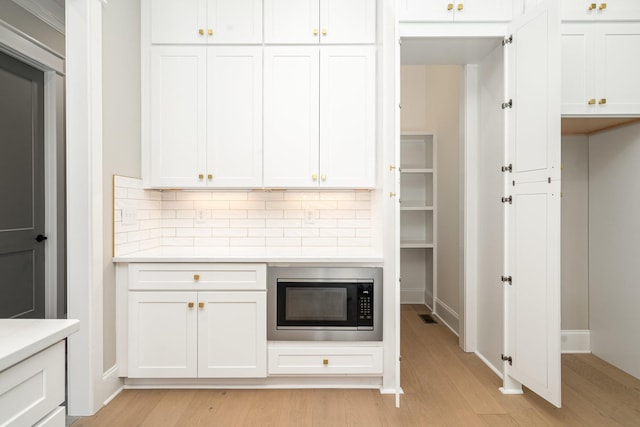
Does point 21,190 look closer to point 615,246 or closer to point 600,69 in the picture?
point 600,69

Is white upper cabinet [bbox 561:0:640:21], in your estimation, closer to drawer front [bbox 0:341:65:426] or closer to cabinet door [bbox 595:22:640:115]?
cabinet door [bbox 595:22:640:115]

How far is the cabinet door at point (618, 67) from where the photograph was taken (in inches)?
101

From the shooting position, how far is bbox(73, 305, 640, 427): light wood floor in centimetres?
216

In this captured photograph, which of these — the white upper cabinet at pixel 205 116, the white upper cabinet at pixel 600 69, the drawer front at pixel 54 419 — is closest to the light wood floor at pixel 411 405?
the drawer front at pixel 54 419

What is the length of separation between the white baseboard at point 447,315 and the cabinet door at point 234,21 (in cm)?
314

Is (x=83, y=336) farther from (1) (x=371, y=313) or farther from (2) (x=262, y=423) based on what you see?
(1) (x=371, y=313)

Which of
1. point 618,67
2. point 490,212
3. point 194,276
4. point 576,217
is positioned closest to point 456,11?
point 618,67

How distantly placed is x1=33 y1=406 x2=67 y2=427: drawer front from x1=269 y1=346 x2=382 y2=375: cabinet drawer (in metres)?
1.58

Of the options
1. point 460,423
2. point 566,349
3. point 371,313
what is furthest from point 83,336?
point 566,349

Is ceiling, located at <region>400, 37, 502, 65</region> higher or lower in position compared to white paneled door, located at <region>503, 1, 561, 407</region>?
higher

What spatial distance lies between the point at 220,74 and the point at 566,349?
11.9 ft

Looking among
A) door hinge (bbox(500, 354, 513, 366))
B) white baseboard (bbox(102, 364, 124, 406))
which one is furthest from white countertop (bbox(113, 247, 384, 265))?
door hinge (bbox(500, 354, 513, 366))

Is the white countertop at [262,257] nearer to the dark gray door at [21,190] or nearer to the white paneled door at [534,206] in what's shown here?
the white paneled door at [534,206]

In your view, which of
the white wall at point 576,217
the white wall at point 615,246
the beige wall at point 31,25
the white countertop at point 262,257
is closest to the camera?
the white countertop at point 262,257
